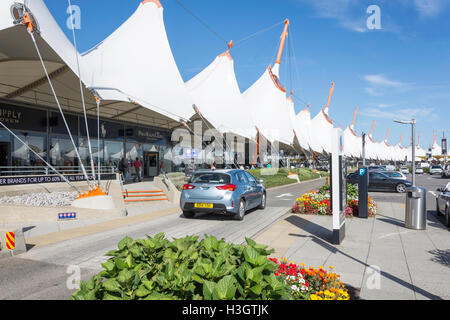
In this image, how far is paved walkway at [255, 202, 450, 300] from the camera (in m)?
4.73

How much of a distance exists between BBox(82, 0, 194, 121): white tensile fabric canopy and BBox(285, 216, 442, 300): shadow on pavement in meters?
11.4

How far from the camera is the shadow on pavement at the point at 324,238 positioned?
4.60 m

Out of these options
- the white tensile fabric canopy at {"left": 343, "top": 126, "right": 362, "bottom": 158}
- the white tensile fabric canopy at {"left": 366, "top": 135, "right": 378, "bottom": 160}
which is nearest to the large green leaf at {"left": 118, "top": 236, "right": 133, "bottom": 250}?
the white tensile fabric canopy at {"left": 343, "top": 126, "right": 362, "bottom": 158}

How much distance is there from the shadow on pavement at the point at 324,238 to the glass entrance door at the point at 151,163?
18842mm

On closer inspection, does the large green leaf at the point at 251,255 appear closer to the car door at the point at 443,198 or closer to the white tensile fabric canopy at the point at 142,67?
the car door at the point at 443,198

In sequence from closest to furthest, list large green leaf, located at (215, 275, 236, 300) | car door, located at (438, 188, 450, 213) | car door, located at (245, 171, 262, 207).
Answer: large green leaf, located at (215, 275, 236, 300), car door, located at (438, 188, 450, 213), car door, located at (245, 171, 262, 207)

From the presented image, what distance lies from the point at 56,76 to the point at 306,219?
1348 cm

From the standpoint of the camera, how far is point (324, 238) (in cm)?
793

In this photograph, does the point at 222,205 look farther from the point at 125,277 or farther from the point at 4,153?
the point at 4,153

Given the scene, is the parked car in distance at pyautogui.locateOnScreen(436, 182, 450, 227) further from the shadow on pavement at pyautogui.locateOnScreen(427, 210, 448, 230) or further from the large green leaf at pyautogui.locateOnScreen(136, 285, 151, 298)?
the large green leaf at pyautogui.locateOnScreen(136, 285, 151, 298)

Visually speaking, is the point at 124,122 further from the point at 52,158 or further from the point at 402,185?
the point at 402,185

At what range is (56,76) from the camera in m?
16.2

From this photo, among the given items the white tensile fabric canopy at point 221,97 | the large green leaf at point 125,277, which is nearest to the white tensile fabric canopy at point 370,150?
the white tensile fabric canopy at point 221,97
